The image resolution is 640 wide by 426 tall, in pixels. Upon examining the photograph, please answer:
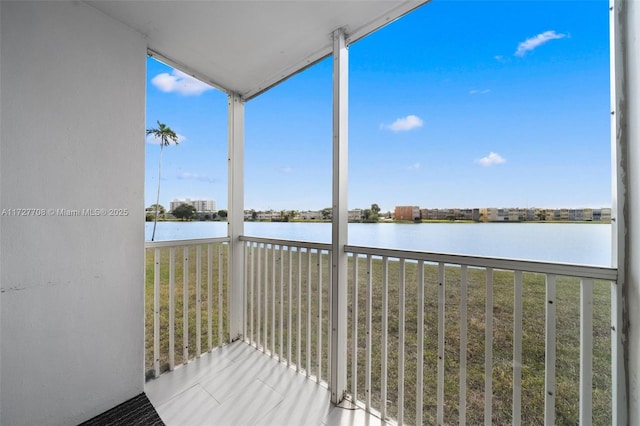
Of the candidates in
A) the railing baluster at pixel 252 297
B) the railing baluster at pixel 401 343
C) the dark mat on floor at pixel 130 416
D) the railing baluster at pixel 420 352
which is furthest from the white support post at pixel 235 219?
the railing baluster at pixel 420 352

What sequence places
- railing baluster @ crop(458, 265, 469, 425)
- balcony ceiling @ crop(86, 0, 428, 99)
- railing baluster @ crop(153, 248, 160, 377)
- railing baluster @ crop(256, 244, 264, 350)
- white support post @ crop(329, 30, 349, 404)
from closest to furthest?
railing baluster @ crop(458, 265, 469, 425), balcony ceiling @ crop(86, 0, 428, 99), white support post @ crop(329, 30, 349, 404), railing baluster @ crop(153, 248, 160, 377), railing baluster @ crop(256, 244, 264, 350)

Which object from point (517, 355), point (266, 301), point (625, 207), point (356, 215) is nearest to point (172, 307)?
point (266, 301)

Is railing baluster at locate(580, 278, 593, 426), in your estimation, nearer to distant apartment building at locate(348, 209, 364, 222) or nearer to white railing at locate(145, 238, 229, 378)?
distant apartment building at locate(348, 209, 364, 222)

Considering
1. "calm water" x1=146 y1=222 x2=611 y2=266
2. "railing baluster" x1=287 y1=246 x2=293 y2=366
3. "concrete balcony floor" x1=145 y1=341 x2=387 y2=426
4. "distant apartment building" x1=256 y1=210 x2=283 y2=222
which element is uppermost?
"distant apartment building" x1=256 y1=210 x2=283 y2=222

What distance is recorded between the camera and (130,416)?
1462 millimetres

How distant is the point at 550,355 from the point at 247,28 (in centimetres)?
240

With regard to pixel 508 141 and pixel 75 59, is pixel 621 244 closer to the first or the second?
pixel 508 141

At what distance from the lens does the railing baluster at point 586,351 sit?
94 cm

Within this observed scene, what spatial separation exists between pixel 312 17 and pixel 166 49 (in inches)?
45.1

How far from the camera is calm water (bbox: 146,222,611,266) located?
969 mm

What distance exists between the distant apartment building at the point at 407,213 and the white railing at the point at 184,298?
163 centimetres

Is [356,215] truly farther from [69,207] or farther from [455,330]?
[69,207]

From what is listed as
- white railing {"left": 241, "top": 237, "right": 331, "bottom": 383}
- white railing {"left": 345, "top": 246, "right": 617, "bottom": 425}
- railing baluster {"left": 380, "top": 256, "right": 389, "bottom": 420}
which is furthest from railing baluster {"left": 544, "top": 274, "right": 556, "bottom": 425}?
white railing {"left": 241, "top": 237, "right": 331, "bottom": 383}

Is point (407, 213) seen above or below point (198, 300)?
above
